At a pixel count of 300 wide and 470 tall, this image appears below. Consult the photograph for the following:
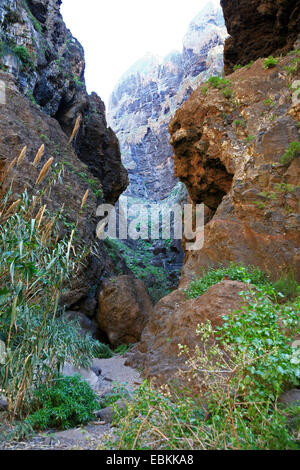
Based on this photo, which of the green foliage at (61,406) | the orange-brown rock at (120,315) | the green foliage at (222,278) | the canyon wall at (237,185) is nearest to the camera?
the green foliage at (61,406)

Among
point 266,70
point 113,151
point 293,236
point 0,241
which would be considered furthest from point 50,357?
point 113,151

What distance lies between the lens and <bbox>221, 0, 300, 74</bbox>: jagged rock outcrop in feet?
35.1

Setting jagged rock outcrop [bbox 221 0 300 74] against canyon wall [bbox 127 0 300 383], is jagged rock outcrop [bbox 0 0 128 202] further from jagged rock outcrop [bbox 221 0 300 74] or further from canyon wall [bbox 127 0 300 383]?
jagged rock outcrop [bbox 221 0 300 74]

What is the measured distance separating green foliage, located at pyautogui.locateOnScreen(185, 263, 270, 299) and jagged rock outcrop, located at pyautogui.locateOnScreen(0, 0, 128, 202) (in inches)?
453

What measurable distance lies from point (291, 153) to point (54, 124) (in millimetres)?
10032

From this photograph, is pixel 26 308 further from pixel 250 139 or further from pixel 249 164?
pixel 250 139

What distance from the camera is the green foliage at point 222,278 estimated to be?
20.9ft

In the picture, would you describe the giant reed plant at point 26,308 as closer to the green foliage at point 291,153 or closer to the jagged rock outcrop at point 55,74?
the green foliage at point 291,153

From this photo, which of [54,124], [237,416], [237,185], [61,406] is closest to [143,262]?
[54,124]

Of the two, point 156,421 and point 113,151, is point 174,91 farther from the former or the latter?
point 156,421

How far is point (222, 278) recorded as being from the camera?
22.1 feet

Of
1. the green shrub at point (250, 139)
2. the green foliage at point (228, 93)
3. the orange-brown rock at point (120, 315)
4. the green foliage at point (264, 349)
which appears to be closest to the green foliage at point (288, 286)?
the green foliage at point (264, 349)

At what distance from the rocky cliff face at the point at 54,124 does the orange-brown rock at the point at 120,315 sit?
1.85 ft

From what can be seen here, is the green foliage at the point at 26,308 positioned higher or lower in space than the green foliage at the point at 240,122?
lower
